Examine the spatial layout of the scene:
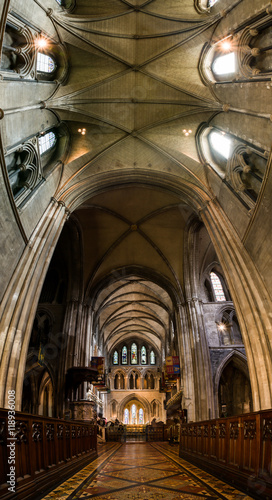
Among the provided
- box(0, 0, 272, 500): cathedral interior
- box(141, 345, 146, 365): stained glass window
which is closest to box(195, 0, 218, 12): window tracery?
box(0, 0, 272, 500): cathedral interior

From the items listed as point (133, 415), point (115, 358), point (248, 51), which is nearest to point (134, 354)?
point (115, 358)

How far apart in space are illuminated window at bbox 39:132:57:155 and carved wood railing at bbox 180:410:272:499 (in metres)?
11.1

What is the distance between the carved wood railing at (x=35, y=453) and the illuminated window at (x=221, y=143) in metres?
10.6

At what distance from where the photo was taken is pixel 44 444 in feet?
15.0

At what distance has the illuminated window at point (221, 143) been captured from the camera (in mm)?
12062

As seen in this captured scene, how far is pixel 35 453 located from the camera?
417cm

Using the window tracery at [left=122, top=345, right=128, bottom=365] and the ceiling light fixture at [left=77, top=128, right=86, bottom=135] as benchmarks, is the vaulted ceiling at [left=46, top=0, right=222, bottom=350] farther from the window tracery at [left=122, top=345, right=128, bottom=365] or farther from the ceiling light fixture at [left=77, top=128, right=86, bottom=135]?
the window tracery at [left=122, top=345, right=128, bottom=365]

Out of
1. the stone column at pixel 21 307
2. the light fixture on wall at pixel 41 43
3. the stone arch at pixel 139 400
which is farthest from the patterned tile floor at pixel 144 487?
the stone arch at pixel 139 400

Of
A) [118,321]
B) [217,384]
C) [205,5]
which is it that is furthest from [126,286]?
[205,5]

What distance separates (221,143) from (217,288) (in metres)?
9.35

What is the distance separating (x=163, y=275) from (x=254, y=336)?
1132cm

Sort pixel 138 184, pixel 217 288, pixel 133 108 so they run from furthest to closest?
1. pixel 217 288
2. pixel 138 184
3. pixel 133 108

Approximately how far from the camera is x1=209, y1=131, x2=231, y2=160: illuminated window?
12.1 meters

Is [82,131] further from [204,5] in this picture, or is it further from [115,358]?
[115,358]
